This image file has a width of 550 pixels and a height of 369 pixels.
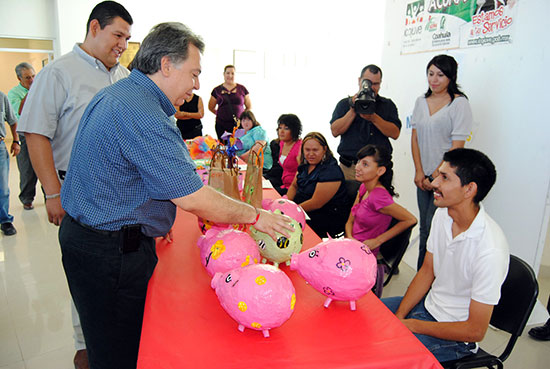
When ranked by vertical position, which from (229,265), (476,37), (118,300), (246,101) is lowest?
(118,300)

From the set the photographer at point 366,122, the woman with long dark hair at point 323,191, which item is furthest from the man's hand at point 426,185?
the woman with long dark hair at point 323,191

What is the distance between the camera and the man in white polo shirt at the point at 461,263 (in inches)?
51.3

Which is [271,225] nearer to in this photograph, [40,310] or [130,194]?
[130,194]

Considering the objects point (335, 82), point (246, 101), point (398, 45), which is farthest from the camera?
point (335, 82)

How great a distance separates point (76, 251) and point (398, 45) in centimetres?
301

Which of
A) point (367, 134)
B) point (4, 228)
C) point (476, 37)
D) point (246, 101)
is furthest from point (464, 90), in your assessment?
point (4, 228)

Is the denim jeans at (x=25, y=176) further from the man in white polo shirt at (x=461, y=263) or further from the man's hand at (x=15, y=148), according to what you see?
the man in white polo shirt at (x=461, y=263)

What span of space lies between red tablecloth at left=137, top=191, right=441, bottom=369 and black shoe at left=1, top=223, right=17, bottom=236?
3021 millimetres

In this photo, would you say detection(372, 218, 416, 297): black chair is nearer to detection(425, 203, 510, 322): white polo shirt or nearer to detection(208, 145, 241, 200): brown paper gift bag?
detection(425, 203, 510, 322): white polo shirt

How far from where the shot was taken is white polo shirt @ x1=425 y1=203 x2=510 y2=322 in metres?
1.29

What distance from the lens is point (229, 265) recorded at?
1.26 meters

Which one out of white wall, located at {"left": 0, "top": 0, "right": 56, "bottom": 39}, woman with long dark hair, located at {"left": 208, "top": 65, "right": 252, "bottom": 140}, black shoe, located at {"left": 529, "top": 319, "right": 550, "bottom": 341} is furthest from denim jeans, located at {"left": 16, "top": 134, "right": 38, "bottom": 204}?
black shoe, located at {"left": 529, "top": 319, "right": 550, "bottom": 341}

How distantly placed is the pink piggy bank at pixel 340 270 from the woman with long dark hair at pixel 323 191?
1386mm

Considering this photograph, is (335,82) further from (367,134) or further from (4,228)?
(4,228)
